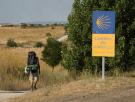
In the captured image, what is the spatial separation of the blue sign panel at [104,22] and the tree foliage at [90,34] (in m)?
2.45

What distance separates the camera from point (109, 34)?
20.1 meters

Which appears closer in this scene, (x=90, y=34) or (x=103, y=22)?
(x=103, y=22)

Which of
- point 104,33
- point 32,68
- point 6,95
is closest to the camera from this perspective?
point 104,33

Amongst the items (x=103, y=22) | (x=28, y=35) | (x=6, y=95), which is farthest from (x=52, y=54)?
(x=28, y=35)

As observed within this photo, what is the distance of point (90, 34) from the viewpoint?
907 inches

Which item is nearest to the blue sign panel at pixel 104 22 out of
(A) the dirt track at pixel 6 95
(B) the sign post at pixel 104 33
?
(B) the sign post at pixel 104 33

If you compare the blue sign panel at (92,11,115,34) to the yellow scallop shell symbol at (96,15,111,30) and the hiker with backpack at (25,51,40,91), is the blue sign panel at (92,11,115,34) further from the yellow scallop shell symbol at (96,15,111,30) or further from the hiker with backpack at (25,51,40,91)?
the hiker with backpack at (25,51,40,91)

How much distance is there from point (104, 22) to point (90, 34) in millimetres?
2919

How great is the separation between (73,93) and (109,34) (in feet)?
9.82

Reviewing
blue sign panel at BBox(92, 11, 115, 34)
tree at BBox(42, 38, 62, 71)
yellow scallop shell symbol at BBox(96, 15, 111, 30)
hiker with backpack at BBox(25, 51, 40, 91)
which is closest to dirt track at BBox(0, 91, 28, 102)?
hiker with backpack at BBox(25, 51, 40, 91)

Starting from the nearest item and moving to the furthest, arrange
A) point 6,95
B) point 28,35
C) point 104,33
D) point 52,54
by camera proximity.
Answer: point 104,33 → point 6,95 → point 52,54 → point 28,35

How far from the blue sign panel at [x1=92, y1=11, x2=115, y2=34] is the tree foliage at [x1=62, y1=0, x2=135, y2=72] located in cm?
245

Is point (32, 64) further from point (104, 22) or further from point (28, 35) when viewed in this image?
point (28, 35)

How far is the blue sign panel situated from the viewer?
65.9ft
